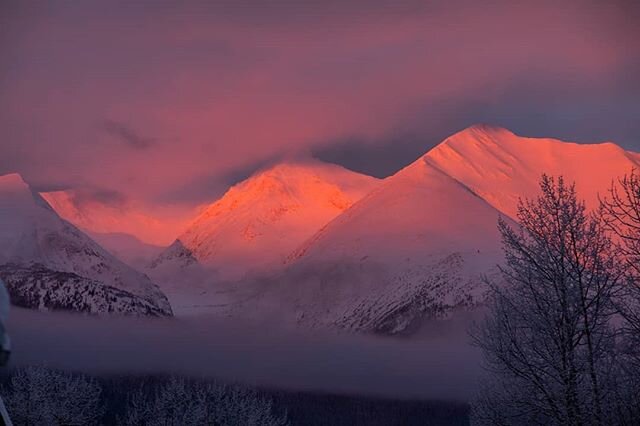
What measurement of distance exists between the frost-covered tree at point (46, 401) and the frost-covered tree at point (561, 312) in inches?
3227

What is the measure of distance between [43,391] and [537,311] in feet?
307

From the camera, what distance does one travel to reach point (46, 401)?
109 m

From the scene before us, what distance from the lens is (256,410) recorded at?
118438 mm

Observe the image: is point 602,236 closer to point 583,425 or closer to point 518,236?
point 518,236

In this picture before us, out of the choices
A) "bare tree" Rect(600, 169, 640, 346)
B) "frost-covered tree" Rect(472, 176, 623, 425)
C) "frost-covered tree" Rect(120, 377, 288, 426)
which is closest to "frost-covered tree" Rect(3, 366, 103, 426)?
"frost-covered tree" Rect(120, 377, 288, 426)

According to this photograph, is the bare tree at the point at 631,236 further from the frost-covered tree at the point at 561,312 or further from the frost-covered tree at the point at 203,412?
the frost-covered tree at the point at 203,412

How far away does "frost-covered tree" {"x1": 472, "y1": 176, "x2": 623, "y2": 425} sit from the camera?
101ft

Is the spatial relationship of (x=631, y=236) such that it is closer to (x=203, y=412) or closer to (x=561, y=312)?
(x=561, y=312)

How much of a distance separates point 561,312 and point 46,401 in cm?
9069

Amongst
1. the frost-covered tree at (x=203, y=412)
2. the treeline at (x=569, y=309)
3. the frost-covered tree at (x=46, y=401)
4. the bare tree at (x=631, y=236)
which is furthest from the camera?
the frost-covered tree at (x=203, y=412)

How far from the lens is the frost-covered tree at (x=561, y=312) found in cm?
3073

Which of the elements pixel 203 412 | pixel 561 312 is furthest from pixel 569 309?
pixel 203 412

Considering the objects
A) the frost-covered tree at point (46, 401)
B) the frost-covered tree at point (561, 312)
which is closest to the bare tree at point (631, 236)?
the frost-covered tree at point (561, 312)

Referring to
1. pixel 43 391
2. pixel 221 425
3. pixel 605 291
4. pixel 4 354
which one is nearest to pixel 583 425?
pixel 605 291
